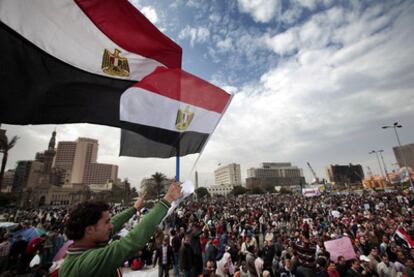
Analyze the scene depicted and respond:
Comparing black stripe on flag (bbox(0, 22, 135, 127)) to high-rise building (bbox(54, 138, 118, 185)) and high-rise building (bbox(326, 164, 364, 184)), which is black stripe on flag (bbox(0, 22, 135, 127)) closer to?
high-rise building (bbox(326, 164, 364, 184))

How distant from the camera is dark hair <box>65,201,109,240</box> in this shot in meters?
1.54

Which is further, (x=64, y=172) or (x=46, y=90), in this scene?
(x=64, y=172)

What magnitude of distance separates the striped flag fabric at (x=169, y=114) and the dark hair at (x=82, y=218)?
1.94 m

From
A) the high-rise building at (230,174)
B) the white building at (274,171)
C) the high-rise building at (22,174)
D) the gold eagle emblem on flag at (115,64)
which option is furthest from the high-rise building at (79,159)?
the gold eagle emblem on flag at (115,64)

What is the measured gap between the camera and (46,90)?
8.50 feet

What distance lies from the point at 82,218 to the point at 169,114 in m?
2.52

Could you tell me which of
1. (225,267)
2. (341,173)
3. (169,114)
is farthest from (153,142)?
(341,173)

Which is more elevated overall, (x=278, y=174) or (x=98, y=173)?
(x=98, y=173)

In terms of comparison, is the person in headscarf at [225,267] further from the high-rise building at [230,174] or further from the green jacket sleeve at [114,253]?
the high-rise building at [230,174]

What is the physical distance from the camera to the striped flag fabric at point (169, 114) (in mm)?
3562

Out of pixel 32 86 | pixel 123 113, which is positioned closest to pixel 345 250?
pixel 123 113

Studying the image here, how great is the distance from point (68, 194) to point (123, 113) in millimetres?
117069

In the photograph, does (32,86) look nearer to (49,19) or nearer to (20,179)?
(49,19)

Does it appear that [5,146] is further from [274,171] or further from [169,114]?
[274,171]
